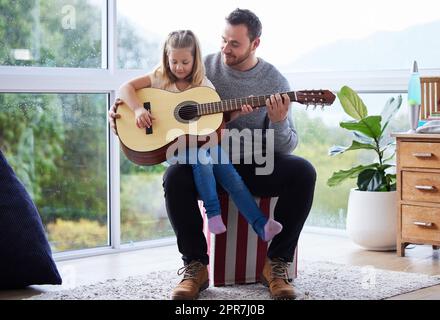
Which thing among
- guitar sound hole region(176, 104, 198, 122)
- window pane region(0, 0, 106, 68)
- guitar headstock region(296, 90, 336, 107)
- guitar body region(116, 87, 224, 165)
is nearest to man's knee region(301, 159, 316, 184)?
guitar headstock region(296, 90, 336, 107)

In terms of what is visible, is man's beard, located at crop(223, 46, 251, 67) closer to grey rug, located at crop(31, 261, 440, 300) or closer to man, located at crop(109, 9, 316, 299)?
man, located at crop(109, 9, 316, 299)

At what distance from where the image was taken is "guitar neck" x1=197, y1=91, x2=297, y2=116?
3205 millimetres

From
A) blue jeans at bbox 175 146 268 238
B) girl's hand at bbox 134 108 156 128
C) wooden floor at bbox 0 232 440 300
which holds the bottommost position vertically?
wooden floor at bbox 0 232 440 300

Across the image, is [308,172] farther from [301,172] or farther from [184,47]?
[184,47]

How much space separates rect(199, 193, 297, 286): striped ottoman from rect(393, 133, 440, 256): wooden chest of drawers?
2.71 ft

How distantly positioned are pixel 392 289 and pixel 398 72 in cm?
150

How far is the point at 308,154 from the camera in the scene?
4832 millimetres

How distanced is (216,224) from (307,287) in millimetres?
461

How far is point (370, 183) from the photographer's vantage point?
4.24 meters

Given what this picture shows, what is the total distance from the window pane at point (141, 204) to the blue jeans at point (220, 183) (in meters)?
1.20

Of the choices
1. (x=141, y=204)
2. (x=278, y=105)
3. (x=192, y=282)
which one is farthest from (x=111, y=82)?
(x=192, y=282)

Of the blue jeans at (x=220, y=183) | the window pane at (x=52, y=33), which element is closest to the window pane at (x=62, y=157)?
the window pane at (x=52, y=33)
